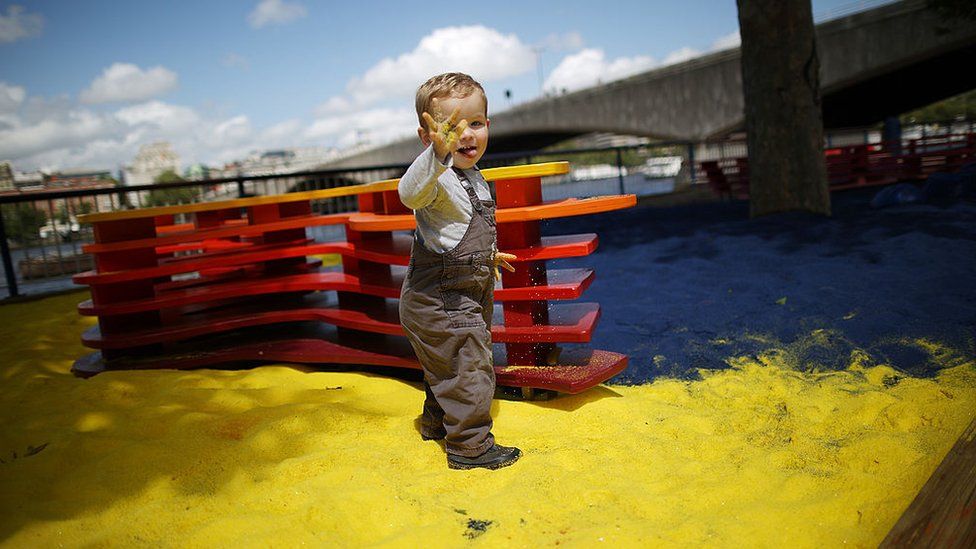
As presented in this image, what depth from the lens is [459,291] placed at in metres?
2.79

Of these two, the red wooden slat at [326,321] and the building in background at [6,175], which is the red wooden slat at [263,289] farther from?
the building in background at [6,175]

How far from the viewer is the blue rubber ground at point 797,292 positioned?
402 cm

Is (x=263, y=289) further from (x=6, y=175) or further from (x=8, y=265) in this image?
(x=6, y=175)

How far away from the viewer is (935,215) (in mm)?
7906

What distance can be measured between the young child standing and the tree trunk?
8.25 meters

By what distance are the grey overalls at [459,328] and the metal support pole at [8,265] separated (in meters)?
7.77

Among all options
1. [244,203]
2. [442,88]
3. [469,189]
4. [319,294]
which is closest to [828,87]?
[319,294]

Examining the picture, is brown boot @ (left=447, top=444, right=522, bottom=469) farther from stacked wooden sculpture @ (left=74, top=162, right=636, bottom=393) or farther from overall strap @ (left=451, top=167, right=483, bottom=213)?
overall strap @ (left=451, top=167, right=483, bottom=213)

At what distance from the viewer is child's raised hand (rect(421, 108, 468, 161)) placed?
2398 millimetres

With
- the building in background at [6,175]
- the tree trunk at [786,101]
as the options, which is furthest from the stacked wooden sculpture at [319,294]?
the building in background at [6,175]

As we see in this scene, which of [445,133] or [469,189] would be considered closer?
[445,133]

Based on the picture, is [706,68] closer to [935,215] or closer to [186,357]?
[935,215]

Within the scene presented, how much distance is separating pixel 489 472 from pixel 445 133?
138 cm

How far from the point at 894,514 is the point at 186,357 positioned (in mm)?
4173
